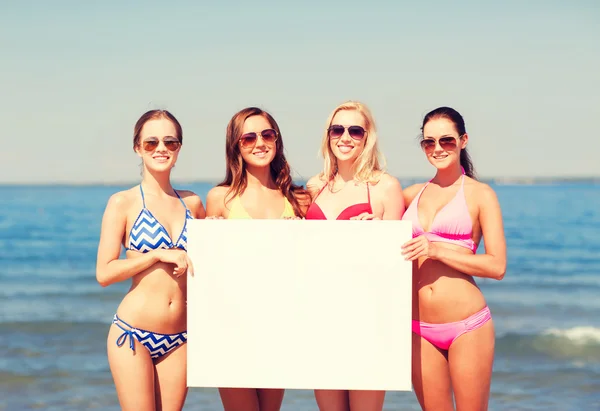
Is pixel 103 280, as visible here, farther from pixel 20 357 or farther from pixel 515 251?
pixel 515 251

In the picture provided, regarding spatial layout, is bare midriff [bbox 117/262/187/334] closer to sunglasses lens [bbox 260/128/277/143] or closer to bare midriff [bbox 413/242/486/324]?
sunglasses lens [bbox 260/128/277/143]

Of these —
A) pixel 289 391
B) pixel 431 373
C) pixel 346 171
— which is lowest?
pixel 289 391

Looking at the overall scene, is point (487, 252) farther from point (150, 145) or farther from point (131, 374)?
point (131, 374)

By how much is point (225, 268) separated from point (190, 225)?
1.08 ft

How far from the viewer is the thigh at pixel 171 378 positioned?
14.1 feet

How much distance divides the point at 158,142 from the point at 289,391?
18.8 ft

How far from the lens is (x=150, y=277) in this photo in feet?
13.9

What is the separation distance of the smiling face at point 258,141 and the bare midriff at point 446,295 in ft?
4.20

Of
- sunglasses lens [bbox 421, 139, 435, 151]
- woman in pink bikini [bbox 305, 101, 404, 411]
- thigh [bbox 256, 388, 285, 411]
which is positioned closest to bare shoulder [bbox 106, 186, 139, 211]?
woman in pink bikini [bbox 305, 101, 404, 411]

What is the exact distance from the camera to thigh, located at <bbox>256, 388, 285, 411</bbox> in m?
4.77

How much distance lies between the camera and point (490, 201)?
14.1 feet

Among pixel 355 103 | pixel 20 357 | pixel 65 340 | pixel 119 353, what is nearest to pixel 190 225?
pixel 119 353

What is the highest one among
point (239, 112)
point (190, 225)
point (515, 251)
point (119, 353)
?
point (239, 112)

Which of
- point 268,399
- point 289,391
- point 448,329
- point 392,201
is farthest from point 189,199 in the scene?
point 289,391
